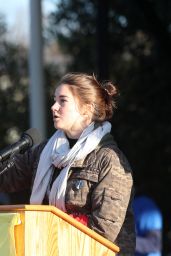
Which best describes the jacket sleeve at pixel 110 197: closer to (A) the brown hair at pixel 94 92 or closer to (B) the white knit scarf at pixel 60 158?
(B) the white knit scarf at pixel 60 158

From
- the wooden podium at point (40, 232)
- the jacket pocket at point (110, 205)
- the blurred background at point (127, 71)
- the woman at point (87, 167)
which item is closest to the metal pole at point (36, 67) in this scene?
the blurred background at point (127, 71)

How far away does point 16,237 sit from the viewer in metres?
3.26

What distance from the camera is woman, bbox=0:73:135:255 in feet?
12.4

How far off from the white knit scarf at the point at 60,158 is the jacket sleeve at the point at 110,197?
108mm

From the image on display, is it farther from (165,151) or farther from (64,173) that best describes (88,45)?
(64,173)

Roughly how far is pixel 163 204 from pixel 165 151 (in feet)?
2.67

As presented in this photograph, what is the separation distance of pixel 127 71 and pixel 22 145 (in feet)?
26.6

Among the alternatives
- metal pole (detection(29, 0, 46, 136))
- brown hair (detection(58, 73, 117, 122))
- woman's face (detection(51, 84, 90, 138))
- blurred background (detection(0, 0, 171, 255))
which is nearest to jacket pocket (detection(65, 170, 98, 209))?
woman's face (detection(51, 84, 90, 138))

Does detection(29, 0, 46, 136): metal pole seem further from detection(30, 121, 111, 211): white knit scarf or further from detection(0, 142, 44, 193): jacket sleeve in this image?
detection(30, 121, 111, 211): white knit scarf

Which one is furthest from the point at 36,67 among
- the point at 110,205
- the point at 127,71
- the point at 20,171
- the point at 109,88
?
the point at 110,205

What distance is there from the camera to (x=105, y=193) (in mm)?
3770

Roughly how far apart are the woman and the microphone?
148mm

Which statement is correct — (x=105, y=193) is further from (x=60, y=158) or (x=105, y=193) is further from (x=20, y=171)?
(x=20, y=171)

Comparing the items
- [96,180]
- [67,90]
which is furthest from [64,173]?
[67,90]
